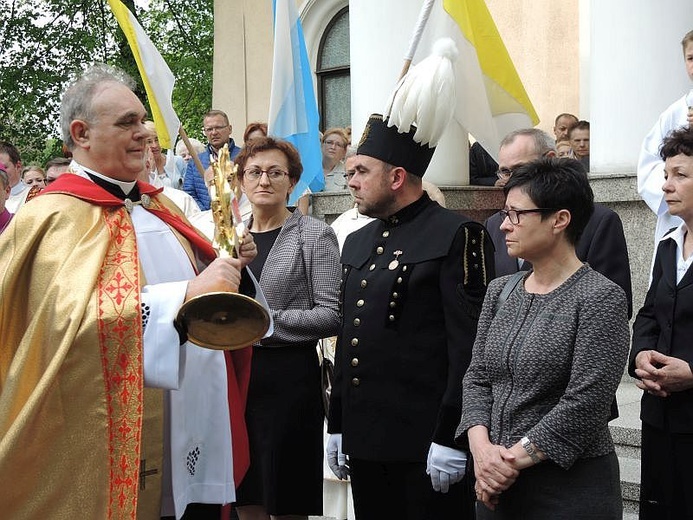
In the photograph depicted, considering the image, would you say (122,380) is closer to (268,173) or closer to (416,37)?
(268,173)

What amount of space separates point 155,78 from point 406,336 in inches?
137

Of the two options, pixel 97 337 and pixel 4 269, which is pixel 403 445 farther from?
pixel 4 269

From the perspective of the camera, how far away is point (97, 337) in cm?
393

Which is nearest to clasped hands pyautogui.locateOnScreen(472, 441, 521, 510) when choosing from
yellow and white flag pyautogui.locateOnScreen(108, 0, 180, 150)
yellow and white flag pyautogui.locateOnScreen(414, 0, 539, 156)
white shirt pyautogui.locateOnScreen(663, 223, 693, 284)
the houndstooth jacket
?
white shirt pyautogui.locateOnScreen(663, 223, 693, 284)

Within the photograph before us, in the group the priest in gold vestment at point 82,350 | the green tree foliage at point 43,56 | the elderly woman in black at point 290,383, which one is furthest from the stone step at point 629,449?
the green tree foliage at point 43,56

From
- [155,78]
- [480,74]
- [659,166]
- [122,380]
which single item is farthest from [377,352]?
[155,78]

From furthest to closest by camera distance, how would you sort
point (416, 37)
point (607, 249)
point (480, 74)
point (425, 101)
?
point (480, 74) → point (416, 37) → point (607, 249) → point (425, 101)

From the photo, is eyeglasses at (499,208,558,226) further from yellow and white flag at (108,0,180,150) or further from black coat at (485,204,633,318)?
yellow and white flag at (108,0,180,150)

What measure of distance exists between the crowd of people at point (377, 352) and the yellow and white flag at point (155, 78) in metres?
2.59

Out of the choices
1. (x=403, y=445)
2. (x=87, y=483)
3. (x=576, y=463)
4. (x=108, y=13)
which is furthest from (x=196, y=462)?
(x=108, y=13)

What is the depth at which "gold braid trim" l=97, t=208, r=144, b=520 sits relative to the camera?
156 inches

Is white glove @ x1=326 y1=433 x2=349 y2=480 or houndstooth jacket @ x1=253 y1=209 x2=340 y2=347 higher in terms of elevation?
houndstooth jacket @ x1=253 y1=209 x2=340 y2=347

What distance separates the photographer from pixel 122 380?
3990mm

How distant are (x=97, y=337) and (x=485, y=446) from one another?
1.41 metres
